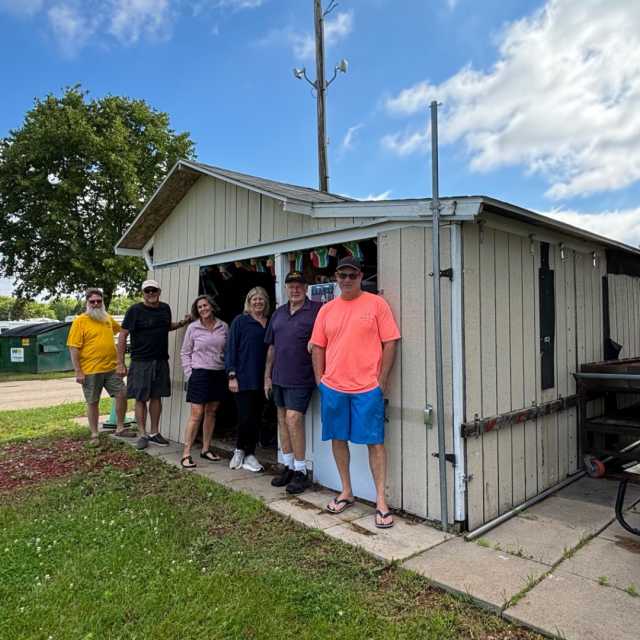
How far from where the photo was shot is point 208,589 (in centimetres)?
237

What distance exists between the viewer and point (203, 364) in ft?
14.9

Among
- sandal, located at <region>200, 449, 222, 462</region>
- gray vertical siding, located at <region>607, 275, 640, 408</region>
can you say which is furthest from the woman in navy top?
gray vertical siding, located at <region>607, 275, 640, 408</region>

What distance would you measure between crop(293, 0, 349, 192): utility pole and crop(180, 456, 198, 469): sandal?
18.1 ft

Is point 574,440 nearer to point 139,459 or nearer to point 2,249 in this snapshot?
point 139,459

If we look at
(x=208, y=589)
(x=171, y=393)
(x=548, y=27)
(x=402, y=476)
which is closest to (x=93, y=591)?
(x=208, y=589)

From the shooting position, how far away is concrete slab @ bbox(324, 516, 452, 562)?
271cm

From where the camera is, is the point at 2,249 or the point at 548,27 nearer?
the point at 548,27

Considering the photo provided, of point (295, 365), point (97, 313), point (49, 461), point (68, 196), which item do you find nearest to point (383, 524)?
point (295, 365)

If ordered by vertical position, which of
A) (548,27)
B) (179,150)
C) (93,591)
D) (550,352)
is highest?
(179,150)

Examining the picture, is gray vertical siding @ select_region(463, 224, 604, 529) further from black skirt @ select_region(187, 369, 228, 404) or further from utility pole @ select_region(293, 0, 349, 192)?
utility pole @ select_region(293, 0, 349, 192)

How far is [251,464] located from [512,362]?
2350 mm

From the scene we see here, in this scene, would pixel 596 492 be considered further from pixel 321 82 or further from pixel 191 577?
pixel 321 82

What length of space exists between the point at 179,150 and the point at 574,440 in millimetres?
18430

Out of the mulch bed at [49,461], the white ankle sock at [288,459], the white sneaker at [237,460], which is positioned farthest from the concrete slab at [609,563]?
the mulch bed at [49,461]
